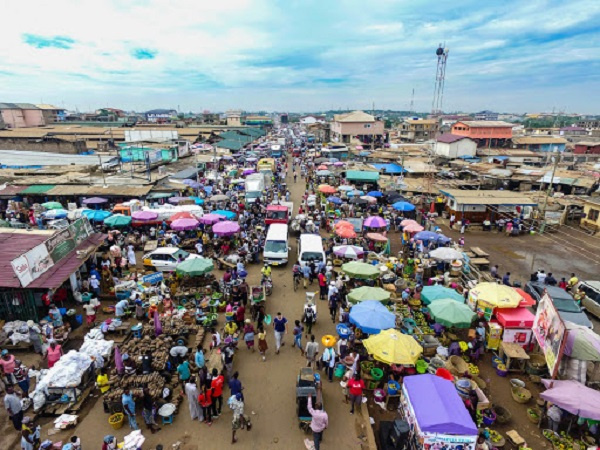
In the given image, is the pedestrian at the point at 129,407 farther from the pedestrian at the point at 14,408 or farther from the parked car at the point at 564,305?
the parked car at the point at 564,305

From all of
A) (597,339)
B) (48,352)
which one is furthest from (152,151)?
(597,339)

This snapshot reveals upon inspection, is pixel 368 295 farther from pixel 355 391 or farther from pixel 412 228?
pixel 412 228

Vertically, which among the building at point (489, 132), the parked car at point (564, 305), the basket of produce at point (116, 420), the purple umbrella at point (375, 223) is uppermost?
→ the building at point (489, 132)

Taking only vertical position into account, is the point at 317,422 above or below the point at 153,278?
above

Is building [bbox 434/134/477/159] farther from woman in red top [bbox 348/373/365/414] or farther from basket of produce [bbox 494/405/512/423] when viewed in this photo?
woman in red top [bbox 348/373/365/414]

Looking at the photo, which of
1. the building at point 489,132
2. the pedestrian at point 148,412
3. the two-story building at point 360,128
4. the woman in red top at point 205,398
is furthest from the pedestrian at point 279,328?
the two-story building at point 360,128

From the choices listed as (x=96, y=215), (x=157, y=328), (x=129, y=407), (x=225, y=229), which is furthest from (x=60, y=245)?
(x=129, y=407)

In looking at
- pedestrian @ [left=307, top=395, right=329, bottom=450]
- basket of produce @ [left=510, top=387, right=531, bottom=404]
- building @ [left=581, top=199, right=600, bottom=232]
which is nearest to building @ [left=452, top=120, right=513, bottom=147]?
building @ [left=581, top=199, right=600, bottom=232]
